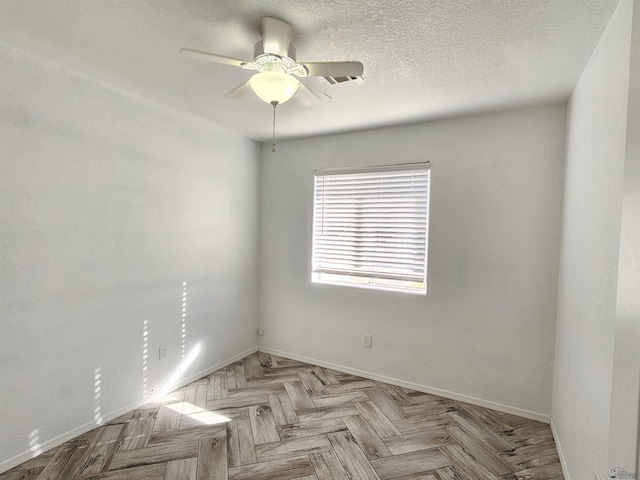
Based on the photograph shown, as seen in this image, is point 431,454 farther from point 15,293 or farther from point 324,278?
point 15,293

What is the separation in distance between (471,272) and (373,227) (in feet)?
3.22

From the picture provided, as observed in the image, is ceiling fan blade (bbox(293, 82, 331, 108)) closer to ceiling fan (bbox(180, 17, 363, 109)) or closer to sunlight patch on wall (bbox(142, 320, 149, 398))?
ceiling fan (bbox(180, 17, 363, 109))

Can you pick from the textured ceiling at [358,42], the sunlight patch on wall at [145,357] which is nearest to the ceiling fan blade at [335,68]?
the textured ceiling at [358,42]

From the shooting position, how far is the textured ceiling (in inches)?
59.8

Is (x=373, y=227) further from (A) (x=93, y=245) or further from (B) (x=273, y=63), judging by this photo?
(A) (x=93, y=245)

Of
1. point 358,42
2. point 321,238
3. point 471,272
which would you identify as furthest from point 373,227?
point 358,42

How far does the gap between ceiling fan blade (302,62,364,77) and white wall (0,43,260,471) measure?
5.68 ft

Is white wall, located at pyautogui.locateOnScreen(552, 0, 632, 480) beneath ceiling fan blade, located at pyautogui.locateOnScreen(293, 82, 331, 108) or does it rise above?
beneath

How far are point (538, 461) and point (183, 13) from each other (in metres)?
3.30

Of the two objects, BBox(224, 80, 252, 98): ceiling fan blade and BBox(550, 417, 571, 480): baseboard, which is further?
BBox(550, 417, 571, 480): baseboard

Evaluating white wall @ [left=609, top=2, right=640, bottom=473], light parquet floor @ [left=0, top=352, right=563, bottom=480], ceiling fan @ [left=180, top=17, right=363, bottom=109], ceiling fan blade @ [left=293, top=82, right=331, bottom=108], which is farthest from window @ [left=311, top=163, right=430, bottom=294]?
white wall @ [left=609, top=2, right=640, bottom=473]

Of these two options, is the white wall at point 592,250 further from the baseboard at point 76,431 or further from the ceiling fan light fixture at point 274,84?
the baseboard at point 76,431

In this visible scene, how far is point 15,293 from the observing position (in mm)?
1991

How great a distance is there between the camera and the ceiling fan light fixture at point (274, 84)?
1.57 m
